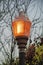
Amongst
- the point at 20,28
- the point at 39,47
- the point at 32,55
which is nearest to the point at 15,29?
the point at 20,28

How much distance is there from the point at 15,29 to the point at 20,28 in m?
0.11

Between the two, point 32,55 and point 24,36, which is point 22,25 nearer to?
point 24,36

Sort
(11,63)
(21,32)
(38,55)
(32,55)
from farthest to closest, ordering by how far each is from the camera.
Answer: (38,55), (32,55), (11,63), (21,32)

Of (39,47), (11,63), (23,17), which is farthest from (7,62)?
(23,17)

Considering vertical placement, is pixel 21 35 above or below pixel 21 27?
below

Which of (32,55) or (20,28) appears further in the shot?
(32,55)

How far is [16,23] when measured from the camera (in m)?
5.11

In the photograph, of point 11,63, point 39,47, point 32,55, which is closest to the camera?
point 11,63

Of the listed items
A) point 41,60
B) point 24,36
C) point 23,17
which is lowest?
point 41,60

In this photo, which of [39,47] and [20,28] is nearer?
[20,28]

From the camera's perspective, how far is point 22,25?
5027mm

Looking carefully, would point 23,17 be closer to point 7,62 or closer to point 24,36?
point 24,36

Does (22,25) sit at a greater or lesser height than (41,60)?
greater

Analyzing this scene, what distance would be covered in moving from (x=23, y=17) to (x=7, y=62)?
11.1 meters
